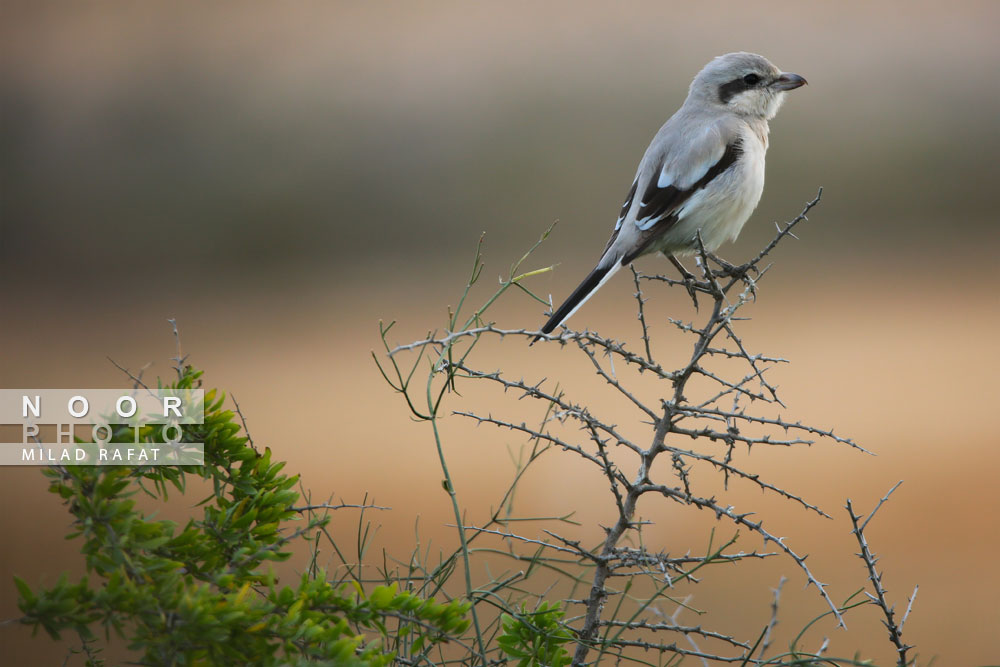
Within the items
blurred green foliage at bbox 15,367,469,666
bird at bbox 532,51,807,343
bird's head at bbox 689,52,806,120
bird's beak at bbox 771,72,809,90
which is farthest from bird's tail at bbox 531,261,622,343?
blurred green foliage at bbox 15,367,469,666

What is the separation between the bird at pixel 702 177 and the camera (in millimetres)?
2984

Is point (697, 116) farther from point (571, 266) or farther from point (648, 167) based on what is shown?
point (571, 266)

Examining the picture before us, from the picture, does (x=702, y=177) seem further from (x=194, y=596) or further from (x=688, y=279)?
(x=194, y=596)

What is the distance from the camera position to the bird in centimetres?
298

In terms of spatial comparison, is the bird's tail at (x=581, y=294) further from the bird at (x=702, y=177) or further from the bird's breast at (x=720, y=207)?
the bird's breast at (x=720, y=207)

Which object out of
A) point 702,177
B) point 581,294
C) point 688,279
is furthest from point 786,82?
point 581,294

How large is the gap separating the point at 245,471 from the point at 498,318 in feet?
23.7

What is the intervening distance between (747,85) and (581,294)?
1.28 meters

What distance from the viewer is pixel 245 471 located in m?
1.42

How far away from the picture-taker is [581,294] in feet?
9.02

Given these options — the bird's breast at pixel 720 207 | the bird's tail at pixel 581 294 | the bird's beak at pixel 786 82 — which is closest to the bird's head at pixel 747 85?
the bird's beak at pixel 786 82

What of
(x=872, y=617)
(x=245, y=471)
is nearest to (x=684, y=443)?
(x=872, y=617)

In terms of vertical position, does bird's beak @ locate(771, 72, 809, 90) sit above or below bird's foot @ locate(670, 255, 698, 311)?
above

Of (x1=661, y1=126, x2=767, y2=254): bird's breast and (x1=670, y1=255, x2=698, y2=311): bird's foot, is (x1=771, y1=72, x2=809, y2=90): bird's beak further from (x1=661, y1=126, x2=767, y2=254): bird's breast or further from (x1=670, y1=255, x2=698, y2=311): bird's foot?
(x1=670, y1=255, x2=698, y2=311): bird's foot
